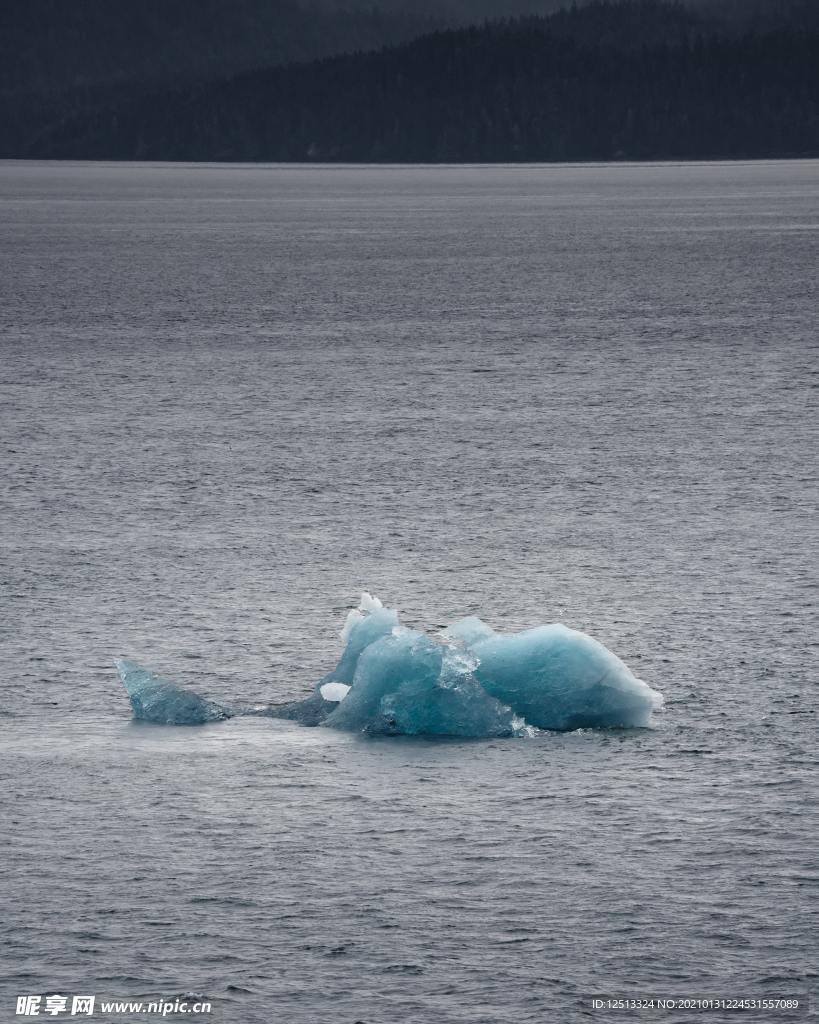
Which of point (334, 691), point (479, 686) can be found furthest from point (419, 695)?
point (334, 691)

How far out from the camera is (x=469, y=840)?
18.2m

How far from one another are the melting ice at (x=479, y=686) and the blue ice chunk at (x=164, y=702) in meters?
0.06

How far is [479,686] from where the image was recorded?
68.4 ft

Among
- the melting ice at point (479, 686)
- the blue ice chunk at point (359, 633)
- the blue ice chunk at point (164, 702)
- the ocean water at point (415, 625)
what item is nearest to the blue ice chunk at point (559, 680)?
the melting ice at point (479, 686)

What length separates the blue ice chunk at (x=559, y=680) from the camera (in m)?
20.9

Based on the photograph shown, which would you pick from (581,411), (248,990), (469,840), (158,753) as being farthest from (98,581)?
(581,411)

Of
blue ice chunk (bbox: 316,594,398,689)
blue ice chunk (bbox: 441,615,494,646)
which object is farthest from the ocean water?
blue ice chunk (bbox: 441,615,494,646)

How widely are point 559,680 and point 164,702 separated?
14.2 ft

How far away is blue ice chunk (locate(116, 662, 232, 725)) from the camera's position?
21.6 metres

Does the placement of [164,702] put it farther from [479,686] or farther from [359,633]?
[479,686]

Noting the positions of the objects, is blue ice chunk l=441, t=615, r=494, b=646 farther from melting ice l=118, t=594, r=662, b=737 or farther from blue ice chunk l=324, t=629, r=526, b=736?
blue ice chunk l=324, t=629, r=526, b=736

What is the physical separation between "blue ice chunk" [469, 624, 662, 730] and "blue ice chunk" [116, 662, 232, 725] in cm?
307

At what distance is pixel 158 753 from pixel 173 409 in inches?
1159

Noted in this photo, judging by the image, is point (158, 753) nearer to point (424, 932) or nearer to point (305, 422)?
point (424, 932)
